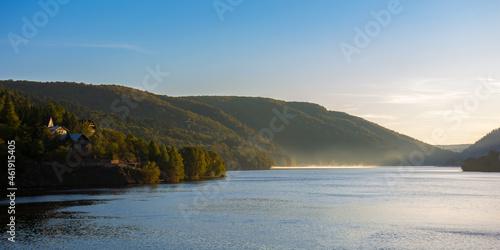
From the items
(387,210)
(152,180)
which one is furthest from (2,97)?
(387,210)

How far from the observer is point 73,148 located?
143 metres

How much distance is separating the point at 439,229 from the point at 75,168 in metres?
110

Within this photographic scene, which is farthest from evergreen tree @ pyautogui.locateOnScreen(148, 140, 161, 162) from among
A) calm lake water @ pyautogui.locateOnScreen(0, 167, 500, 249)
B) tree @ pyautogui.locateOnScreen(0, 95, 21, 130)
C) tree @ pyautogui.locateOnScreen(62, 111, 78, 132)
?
calm lake water @ pyautogui.locateOnScreen(0, 167, 500, 249)

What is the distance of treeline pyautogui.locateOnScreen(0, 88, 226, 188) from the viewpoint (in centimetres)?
13000

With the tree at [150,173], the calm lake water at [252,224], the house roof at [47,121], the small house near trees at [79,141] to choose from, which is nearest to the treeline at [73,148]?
the tree at [150,173]

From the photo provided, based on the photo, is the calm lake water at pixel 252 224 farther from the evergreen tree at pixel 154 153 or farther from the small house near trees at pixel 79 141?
the evergreen tree at pixel 154 153

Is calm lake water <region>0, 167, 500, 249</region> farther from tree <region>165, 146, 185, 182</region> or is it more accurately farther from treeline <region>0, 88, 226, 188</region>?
tree <region>165, 146, 185, 182</region>

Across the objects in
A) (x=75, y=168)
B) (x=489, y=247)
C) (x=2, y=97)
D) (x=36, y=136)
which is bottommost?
(x=489, y=247)

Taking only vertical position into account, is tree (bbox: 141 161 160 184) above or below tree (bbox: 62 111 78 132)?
below

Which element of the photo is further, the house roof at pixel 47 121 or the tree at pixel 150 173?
the house roof at pixel 47 121

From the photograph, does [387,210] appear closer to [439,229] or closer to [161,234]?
[439,229]

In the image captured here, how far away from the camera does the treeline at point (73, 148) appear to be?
427ft

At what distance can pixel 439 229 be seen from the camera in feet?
177

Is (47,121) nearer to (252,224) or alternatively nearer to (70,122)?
(70,122)
